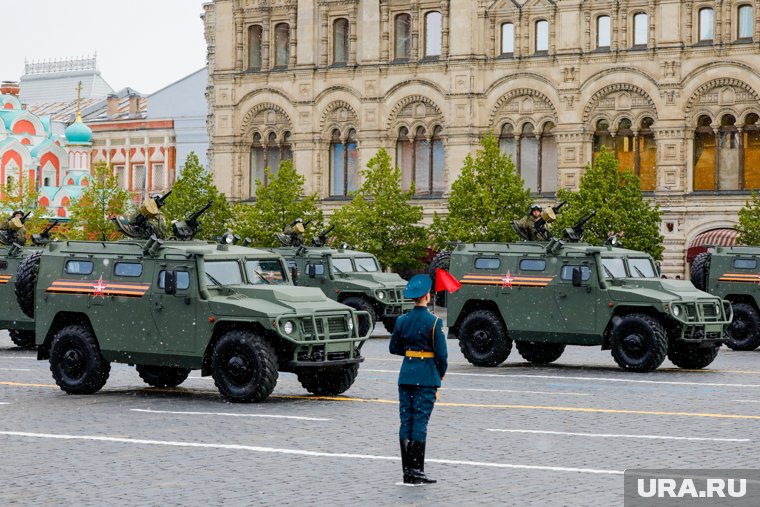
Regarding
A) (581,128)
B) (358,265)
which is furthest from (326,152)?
(358,265)

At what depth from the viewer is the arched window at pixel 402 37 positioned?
5984cm

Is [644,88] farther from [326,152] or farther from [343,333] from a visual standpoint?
[343,333]

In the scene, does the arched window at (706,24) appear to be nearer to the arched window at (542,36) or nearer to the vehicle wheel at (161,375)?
the arched window at (542,36)

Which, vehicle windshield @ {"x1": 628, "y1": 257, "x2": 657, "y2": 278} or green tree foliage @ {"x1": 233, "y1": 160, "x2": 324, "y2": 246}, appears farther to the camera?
green tree foliage @ {"x1": 233, "y1": 160, "x2": 324, "y2": 246}

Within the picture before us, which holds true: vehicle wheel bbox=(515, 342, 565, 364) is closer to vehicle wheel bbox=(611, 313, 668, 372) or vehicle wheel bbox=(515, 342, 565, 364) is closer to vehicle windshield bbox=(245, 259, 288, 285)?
vehicle wheel bbox=(611, 313, 668, 372)

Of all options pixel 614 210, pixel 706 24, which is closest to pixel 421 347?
pixel 614 210

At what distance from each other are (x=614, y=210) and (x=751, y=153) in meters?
6.81

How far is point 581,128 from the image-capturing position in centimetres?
5572

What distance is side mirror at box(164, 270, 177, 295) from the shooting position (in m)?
20.0

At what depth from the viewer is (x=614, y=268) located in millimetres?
25203

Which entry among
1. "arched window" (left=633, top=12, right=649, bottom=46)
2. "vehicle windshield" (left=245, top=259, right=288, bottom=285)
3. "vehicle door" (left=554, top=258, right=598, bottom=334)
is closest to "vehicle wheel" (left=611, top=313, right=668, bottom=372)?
"vehicle door" (left=554, top=258, right=598, bottom=334)

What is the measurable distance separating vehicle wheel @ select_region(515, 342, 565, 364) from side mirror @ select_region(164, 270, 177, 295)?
28.8 feet

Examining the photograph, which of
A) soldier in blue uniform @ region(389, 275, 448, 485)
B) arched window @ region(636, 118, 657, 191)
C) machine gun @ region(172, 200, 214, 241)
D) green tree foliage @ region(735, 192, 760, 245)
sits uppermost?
arched window @ region(636, 118, 657, 191)

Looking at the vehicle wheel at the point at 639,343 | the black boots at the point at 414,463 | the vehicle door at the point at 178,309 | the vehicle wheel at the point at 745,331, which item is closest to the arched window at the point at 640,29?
the vehicle wheel at the point at 745,331
